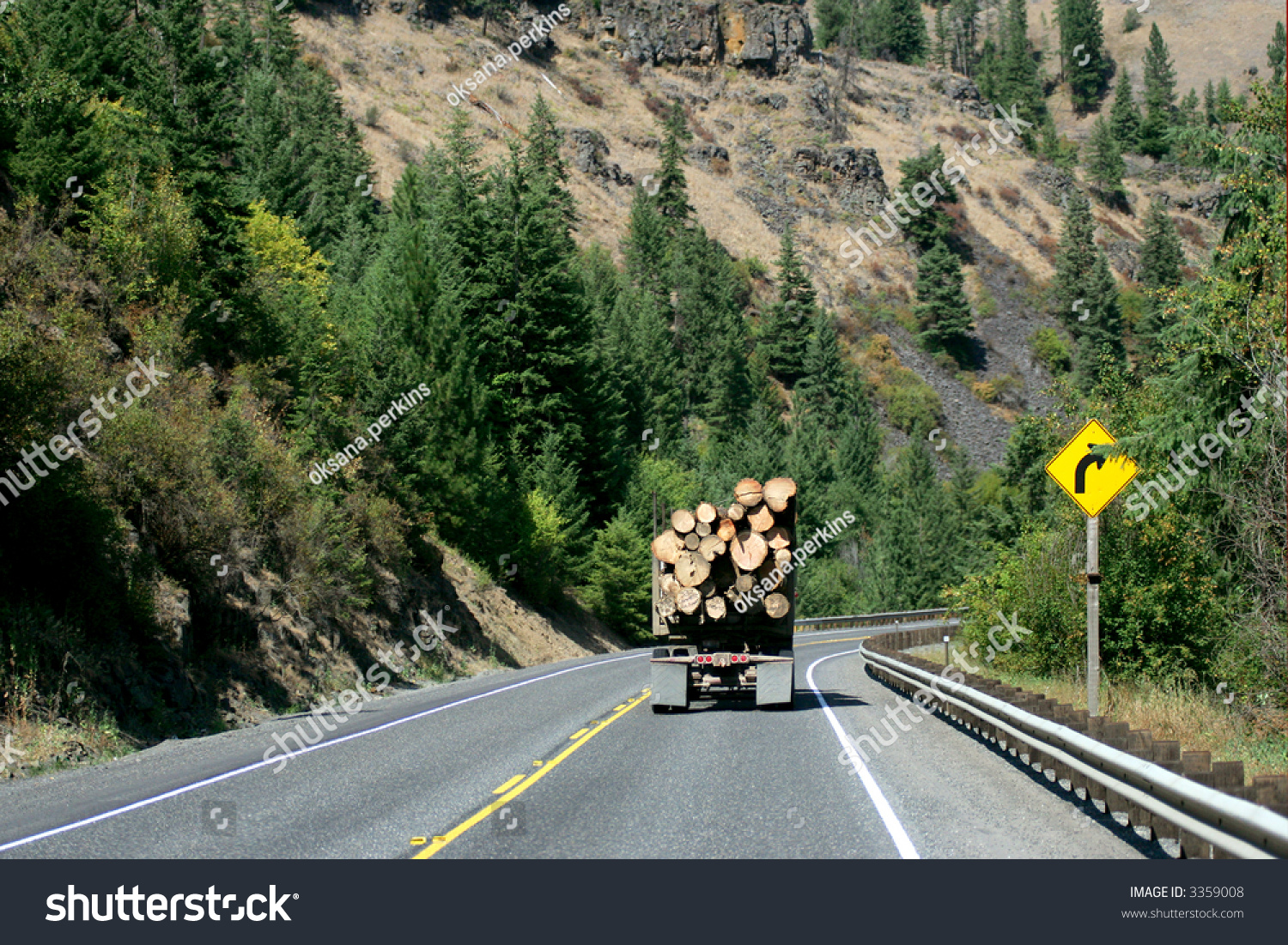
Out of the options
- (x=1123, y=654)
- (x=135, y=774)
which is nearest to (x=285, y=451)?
(x=135, y=774)

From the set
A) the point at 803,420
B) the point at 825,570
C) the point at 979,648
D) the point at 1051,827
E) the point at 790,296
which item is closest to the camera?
the point at 1051,827

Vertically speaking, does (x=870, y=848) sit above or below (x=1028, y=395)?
below

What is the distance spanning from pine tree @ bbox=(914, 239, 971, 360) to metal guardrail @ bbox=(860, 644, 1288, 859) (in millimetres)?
107679

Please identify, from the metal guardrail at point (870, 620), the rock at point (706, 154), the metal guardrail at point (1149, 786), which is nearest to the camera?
the metal guardrail at point (1149, 786)

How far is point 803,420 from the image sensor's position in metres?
98.6

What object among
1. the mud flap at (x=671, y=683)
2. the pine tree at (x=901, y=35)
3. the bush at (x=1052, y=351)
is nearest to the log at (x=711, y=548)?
the mud flap at (x=671, y=683)

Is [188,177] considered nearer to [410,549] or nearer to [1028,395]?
[410,549]

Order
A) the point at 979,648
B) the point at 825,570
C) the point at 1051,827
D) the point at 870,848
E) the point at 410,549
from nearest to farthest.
→ the point at 870,848 < the point at 1051,827 < the point at 979,648 < the point at 410,549 < the point at 825,570

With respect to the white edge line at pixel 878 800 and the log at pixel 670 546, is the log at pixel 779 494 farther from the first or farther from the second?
the white edge line at pixel 878 800

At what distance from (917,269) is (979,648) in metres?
105

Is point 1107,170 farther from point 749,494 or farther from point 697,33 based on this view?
point 749,494

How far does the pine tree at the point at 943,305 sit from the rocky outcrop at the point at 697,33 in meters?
55.0

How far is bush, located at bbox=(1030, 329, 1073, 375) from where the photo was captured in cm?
11825

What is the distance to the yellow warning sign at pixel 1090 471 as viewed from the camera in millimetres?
12797
